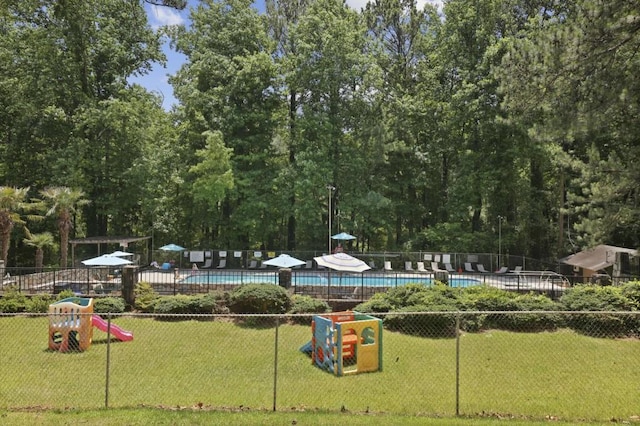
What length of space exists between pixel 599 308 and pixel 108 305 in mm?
16238

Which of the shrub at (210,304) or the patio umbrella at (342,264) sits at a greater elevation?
the patio umbrella at (342,264)

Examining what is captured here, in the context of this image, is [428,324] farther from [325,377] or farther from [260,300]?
[260,300]

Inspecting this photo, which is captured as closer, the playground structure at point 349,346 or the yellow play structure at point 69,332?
the playground structure at point 349,346

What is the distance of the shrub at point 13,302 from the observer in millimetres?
17083

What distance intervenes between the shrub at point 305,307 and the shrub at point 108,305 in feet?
19.8

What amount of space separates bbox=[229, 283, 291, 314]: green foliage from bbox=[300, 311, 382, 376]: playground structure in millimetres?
5220

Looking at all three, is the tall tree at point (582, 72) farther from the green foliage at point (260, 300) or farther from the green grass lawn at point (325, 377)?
the green foliage at point (260, 300)

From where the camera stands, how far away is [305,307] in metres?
16.7

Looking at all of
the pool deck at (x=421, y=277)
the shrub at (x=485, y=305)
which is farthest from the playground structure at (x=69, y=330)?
the shrub at (x=485, y=305)

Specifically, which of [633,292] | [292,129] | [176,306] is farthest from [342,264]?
[292,129]

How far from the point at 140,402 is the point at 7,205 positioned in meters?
19.7

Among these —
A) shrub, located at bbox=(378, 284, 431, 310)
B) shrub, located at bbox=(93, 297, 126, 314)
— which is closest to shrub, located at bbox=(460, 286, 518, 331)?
shrub, located at bbox=(378, 284, 431, 310)

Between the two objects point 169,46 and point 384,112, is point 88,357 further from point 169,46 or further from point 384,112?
point 169,46

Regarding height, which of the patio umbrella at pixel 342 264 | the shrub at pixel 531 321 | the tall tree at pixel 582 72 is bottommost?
the shrub at pixel 531 321
